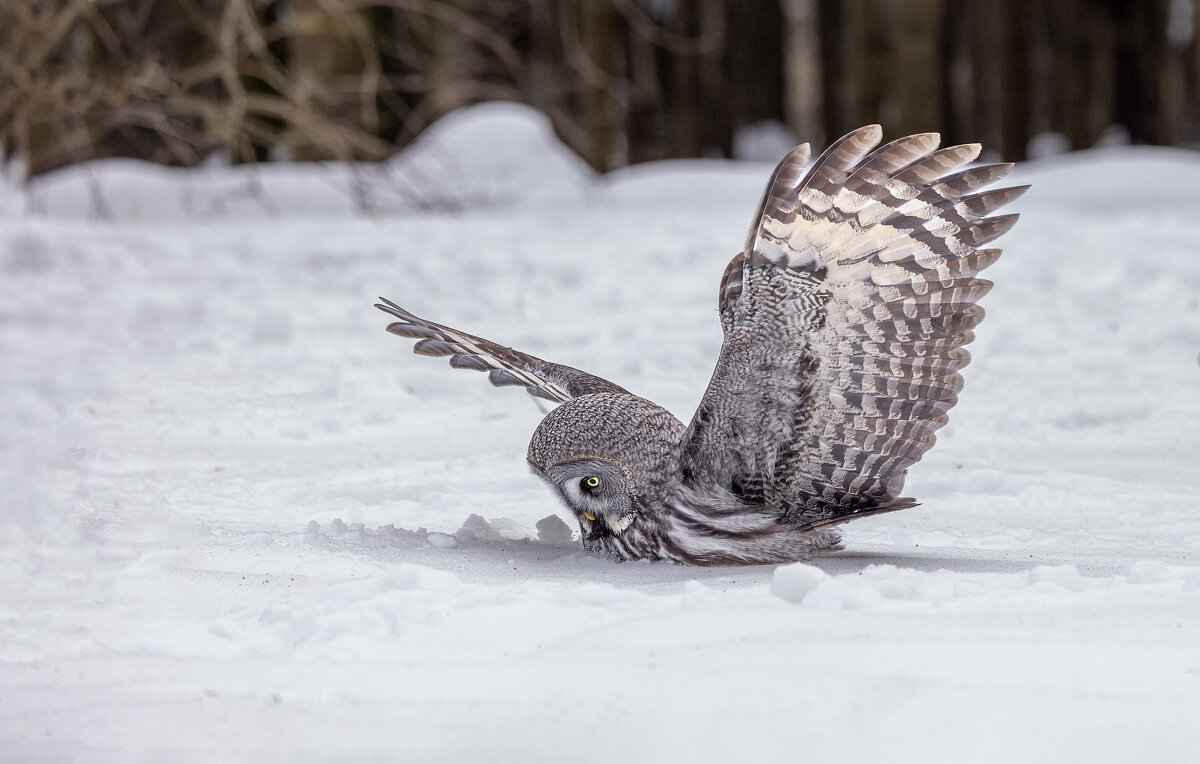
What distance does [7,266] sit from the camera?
20.0 ft

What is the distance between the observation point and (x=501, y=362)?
3283 millimetres

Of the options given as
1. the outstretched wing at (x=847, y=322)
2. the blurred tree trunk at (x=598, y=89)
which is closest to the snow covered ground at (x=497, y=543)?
the outstretched wing at (x=847, y=322)

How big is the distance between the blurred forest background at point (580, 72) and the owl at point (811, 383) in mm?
4450

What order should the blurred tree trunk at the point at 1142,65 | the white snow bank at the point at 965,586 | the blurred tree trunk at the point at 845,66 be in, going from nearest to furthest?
the white snow bank at the point at 965,586
the blurred tree trunk at the point at 845,66
the blurred tree trunk at the point at 1142,65

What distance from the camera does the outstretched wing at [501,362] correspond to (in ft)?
10.6

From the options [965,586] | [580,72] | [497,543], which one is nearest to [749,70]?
[580,72]

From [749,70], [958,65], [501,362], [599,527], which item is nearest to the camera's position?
[599,527]

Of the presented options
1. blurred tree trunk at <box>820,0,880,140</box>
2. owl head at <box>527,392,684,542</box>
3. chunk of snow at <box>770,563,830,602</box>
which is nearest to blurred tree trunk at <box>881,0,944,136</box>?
blurred tree trunk at <box>820,0,880,140</box>

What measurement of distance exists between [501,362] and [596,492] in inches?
25.6

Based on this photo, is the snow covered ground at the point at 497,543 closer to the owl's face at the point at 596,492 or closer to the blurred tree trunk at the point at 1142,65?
the owl's face at the point at 596,492

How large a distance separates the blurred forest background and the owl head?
14.1 ft

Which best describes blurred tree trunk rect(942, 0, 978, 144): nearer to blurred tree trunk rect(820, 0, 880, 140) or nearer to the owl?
blurred tree trunk rect(820, 0, 880, 140)

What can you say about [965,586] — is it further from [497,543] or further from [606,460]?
[497,543]

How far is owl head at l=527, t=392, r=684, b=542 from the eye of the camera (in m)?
2.72
